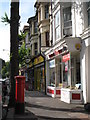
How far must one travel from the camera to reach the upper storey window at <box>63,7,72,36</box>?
52.2 ft

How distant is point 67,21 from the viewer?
16297mm

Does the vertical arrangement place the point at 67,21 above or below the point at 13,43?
above

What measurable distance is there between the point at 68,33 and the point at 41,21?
9190 mm

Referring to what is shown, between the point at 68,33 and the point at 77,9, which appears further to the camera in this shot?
the point at 68,33

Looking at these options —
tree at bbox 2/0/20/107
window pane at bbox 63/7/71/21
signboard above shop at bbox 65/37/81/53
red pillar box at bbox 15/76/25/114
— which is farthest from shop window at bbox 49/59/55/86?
red pillar box at bbox 15/76/25/114

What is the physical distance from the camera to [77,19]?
14016 mm

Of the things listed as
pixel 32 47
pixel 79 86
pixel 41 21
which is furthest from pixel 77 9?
pixel 32 47

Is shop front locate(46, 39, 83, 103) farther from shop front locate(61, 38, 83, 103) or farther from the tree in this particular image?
the tree

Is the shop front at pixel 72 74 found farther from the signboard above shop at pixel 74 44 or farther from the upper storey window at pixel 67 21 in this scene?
the upper storey window at pixel 67 21

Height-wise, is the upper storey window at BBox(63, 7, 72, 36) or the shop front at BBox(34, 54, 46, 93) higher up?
the upper storey window at BBox(63, 7, 72, 36)

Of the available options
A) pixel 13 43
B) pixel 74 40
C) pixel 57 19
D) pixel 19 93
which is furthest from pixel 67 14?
pixel 19 93

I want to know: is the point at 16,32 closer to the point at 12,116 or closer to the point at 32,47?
the point at 12,116

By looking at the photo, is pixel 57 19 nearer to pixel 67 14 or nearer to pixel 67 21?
pixel 67 14

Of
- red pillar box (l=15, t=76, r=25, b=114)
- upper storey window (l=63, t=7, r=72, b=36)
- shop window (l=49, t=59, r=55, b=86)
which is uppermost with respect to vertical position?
upper storey window (l=63, t=7, r=72, b=36)
